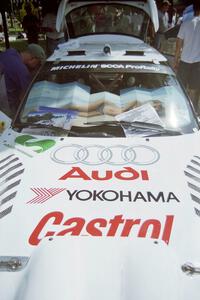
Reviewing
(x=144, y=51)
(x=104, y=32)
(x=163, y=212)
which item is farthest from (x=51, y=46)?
(x=163, y=212)

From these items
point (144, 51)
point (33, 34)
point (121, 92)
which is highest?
point (144, 51)

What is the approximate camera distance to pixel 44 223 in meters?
1.89

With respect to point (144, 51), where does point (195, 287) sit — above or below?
below

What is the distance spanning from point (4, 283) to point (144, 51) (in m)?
2.56

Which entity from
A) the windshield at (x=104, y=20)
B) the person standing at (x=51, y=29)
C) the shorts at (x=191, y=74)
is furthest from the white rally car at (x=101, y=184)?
the person standing at (x=51, y=29)

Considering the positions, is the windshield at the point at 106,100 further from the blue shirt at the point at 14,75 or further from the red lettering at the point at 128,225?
the blue shirt at the point at 14,75

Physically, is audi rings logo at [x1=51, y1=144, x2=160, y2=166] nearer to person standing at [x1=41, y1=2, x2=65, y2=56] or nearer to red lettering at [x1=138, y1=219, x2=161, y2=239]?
red lettering at [x1=138, y1=219, x2=161, y2=239]

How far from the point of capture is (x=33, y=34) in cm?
1110

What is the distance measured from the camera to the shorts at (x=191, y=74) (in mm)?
5652

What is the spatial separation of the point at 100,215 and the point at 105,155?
55cm

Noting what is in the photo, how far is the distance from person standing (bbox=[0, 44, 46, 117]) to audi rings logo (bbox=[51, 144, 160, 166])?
6.49 ft

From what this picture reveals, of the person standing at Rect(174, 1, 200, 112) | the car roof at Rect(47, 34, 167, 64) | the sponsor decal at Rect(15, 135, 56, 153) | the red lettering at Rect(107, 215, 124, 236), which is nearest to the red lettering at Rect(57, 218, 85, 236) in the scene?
the red lettering at Rect(107, 215, 124, 236)

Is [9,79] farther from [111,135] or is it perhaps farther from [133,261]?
[133,261]

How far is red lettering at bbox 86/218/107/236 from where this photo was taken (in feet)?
5.95
